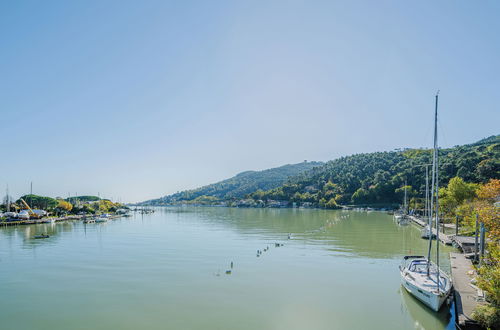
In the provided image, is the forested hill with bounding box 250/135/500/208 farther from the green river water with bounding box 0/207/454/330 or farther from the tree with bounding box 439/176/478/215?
the green river water with bounding box 0/207/454/330

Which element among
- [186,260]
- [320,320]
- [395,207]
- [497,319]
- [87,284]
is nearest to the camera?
[497,319]

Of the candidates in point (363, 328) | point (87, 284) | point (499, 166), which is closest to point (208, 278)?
point (87, 284)

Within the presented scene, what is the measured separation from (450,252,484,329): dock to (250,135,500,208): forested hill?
92.1 metres

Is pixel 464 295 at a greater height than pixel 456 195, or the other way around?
pixel 456 195

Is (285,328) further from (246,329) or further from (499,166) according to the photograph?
(499,166)

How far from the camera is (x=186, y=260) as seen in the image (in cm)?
3575

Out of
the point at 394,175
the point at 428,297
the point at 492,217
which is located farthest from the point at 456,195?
the point at 394,175

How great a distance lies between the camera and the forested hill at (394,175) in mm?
110463

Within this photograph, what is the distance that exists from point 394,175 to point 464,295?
150165 mm

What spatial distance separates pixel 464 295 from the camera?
61.3 feet

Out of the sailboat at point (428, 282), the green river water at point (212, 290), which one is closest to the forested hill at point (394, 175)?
the green river water at point (212, 290)

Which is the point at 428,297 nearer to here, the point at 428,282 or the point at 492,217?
the point at 428,282

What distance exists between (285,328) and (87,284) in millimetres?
17217

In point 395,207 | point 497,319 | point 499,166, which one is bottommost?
point 395,207
